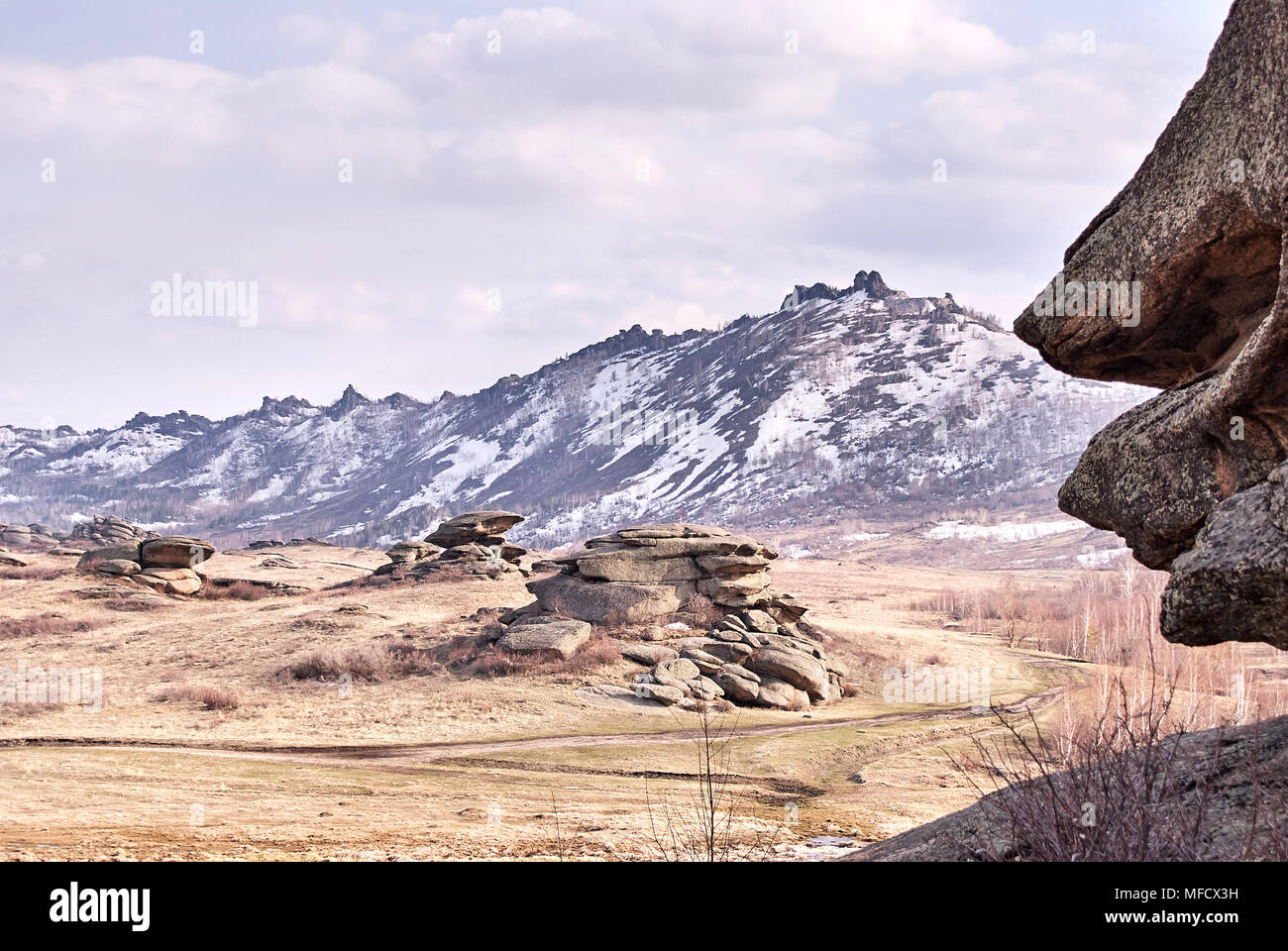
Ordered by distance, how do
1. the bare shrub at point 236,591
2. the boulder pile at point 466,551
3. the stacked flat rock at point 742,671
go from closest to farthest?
1. the stacked flat rock at point 742,671
2. the bare shrub at point 236,591
3. the boulder pile at point 466,551

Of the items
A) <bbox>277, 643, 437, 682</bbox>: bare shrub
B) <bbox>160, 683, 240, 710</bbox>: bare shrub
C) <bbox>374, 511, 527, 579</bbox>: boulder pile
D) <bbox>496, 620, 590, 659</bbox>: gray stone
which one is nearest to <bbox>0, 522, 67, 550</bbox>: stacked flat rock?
<bbox>374, 511, 527, 579</bbox>: boulder pile

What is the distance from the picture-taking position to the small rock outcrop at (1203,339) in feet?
23.2

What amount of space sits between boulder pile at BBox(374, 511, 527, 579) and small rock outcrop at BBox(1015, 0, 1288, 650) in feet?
133

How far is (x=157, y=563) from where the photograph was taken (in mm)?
47500

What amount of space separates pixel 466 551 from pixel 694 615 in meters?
22.8

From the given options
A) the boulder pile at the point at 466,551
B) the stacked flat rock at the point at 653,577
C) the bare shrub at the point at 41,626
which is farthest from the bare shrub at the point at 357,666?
the boulder pile at the point at 466,551

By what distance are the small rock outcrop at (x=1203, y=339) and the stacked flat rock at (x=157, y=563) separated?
146 ft

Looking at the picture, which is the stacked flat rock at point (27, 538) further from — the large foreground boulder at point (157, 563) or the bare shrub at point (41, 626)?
the bare shrub at point (41, 626)

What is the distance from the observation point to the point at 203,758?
17.9 m

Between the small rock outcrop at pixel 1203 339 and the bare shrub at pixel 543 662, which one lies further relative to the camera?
the bare shrub at pixel 543 662

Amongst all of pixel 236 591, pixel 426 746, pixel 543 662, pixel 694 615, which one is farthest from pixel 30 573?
pixel 426 746
